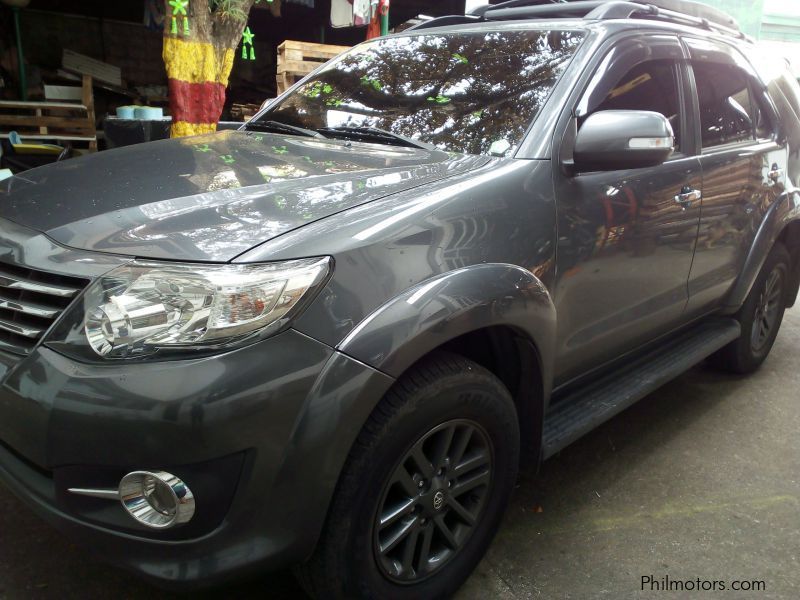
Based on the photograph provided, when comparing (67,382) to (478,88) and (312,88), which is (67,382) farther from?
(312,88)

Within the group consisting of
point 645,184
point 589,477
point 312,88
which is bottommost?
point 589,477

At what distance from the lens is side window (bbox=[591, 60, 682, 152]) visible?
101 inches

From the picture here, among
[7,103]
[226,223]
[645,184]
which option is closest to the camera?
[226,223]

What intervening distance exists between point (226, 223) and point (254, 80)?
11960mm

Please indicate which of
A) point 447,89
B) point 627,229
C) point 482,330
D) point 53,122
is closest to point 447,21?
point 447,89

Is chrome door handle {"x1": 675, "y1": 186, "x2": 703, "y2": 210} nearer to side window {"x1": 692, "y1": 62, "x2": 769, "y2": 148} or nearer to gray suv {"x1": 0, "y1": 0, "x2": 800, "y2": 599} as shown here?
gray suv {"x1": 0, "y1": 0, "x2": 800, "y2": 599}

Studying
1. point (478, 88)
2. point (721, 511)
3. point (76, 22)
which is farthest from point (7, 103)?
point (721, 511)

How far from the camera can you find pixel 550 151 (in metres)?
2.19

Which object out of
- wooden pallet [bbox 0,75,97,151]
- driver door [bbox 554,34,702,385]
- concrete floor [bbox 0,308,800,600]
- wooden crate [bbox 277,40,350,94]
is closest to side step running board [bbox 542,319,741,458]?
driver door [bbox 554,34,702,385]

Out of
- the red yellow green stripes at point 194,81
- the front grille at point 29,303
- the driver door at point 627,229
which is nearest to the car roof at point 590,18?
the driver door at point 627,229

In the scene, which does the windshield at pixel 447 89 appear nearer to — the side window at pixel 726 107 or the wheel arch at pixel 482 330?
the wheel arch at pixel 482 330

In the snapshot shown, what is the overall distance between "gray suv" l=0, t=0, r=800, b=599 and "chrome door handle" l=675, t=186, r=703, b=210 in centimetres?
1

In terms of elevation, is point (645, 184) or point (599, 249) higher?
point (645, 184)

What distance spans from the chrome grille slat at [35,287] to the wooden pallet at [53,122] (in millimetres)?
6678
